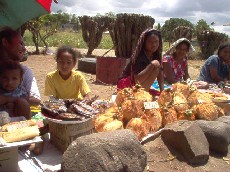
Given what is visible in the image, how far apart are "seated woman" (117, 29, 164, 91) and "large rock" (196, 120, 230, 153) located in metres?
1.16

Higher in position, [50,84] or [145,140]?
[50,84]

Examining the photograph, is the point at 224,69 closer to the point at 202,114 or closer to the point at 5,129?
the point at 202,114

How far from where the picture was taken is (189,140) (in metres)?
3.12

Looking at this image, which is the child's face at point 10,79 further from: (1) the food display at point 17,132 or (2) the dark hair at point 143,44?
(2) the dark hair at point 143,44

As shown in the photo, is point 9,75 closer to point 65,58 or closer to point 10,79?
point 10,79

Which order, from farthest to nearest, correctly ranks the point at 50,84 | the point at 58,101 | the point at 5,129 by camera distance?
1. the point at 50,84
2. the point at 58,101
3. the point at 5,129

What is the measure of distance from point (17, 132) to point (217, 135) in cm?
209

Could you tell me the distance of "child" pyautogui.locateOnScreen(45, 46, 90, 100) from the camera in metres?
3.52

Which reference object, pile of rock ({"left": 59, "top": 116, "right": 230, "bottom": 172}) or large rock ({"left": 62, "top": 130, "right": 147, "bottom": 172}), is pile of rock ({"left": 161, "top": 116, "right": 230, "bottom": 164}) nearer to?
pile of rock ({"left": 59, "top": 116, "right": 230, "bottom": 172})

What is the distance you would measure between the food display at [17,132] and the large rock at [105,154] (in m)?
0.31

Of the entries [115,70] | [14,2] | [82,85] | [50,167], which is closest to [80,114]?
[50,167]

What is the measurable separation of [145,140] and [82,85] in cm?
100

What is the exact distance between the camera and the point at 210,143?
11.1 ft

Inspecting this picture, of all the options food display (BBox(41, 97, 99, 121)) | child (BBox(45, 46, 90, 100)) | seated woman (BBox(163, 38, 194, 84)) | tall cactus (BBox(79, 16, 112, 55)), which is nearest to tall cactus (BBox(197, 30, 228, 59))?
tall cactus (BBox(79, 16, 112, 55))
